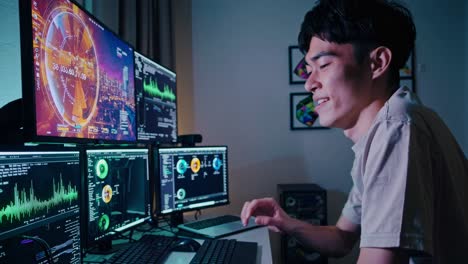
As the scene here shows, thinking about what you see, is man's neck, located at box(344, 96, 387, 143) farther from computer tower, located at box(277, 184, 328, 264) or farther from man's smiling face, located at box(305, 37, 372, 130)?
computer tower, located at box(277, 184, 328, 264)

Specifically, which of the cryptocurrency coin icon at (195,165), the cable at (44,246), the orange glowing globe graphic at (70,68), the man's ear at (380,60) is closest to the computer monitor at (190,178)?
the cryptocurrency coin icon at (195,165)

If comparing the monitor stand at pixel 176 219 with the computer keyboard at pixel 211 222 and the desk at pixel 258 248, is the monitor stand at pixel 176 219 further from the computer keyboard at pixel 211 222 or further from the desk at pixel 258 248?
the desk at pixel 258 248

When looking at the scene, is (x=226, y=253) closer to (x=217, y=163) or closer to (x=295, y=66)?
(x=217, y=163)

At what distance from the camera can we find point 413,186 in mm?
542

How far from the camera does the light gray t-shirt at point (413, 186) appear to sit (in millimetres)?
540

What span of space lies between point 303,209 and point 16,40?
1.93 meters

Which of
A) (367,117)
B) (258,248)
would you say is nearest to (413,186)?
(367,117)

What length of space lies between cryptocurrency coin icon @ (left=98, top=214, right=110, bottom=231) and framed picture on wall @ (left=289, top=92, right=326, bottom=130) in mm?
1738

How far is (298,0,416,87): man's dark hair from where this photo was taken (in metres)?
0.80

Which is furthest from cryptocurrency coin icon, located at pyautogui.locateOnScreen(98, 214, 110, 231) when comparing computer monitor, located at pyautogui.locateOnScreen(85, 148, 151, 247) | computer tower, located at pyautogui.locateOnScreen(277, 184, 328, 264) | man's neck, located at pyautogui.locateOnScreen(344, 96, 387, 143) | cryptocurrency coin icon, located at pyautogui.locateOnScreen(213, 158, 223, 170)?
computer tower, located at pyautogui.locateOnScreen(277, 184, 328, 264)

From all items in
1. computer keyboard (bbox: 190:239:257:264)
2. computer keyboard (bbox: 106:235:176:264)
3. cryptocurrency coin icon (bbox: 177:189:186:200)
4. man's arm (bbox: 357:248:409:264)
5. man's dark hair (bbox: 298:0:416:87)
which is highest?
man's dark hair (bbox: 298:0:416:87)

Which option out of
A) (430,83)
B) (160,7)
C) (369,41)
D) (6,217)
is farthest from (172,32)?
(430,83)

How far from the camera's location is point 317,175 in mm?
2469

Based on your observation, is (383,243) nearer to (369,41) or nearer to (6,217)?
(369,41)
